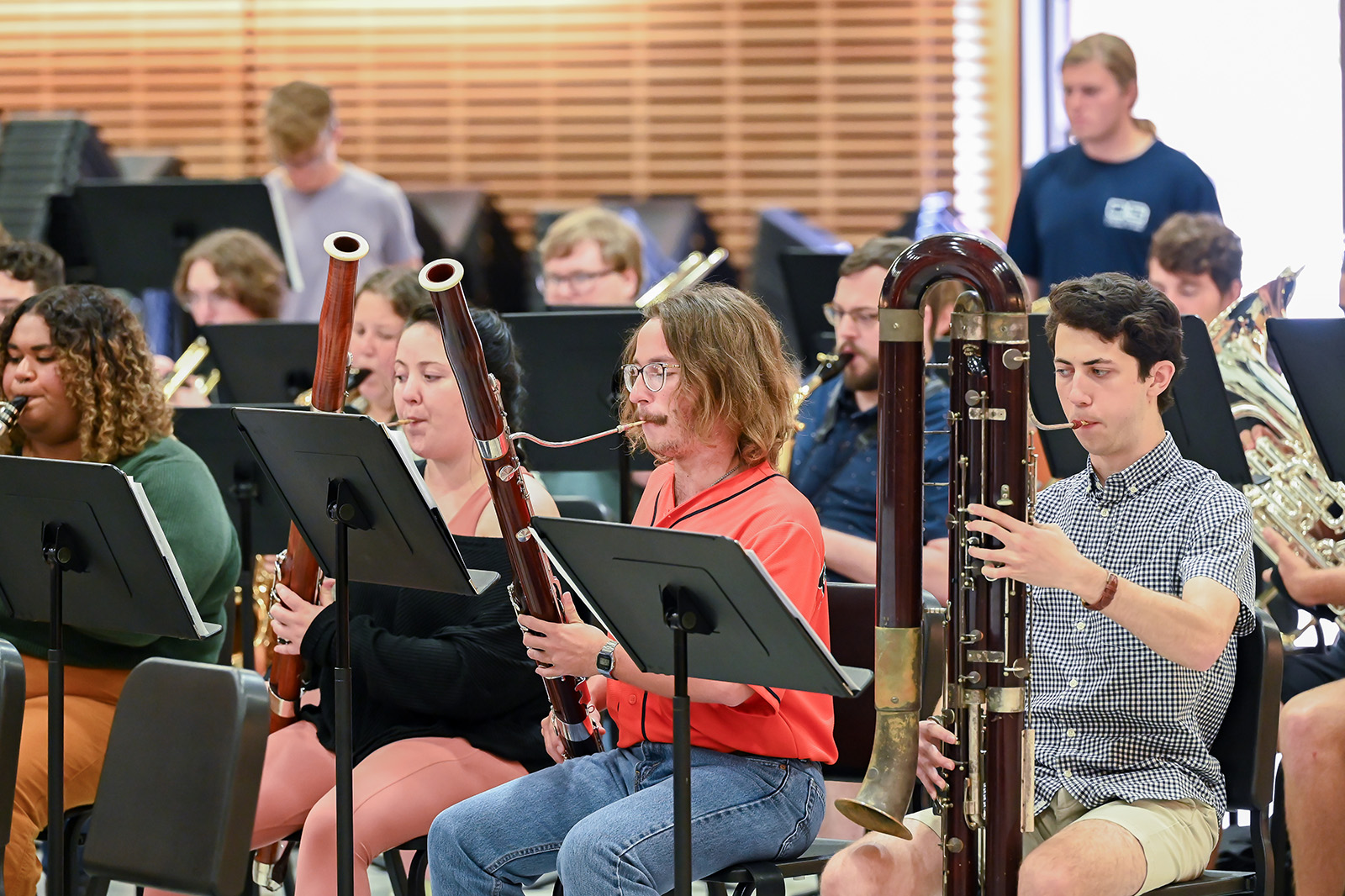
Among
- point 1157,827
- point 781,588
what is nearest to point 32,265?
point 781,588

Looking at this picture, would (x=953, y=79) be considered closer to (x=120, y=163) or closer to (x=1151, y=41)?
(x=1151, y=41)

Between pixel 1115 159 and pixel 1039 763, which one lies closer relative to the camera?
pixel 1039 763

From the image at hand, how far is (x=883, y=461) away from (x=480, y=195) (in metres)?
5.46

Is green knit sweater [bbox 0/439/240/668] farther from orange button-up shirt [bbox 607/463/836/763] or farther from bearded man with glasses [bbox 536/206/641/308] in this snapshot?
bearded man with glasses [bbox 536/206/641/308]

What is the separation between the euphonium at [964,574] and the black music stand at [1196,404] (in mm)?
652

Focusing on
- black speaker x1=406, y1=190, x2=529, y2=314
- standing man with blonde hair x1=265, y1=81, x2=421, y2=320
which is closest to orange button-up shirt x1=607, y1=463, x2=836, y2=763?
standing man with blonde hair x1=265, y1=81, x2=421, y2=320

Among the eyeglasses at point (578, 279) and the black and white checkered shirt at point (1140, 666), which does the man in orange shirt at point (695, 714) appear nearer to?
the black and white checkered shirt at point (1140, 666)

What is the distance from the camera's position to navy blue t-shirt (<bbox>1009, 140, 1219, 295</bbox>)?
4.23 m

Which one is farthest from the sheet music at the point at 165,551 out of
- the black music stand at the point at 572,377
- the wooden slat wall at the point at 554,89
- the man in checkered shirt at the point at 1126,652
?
the wooden slat wall at the point at 554,89

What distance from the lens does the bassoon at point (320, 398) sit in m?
2.26

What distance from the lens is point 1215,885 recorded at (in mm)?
2107

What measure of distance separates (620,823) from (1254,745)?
88 cm

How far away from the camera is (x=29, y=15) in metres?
7.54

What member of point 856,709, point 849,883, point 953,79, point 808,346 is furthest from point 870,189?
point 849,883
